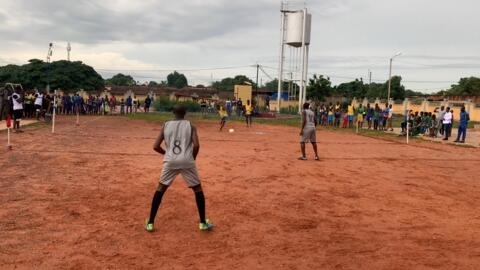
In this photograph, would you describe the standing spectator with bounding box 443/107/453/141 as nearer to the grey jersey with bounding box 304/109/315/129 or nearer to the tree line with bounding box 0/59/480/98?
the grey jersey with bounding box 304/109/315/129

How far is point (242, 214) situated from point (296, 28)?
4635 centimetres

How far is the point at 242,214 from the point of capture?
8047 millimetres

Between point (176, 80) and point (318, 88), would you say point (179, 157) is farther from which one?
point (176, 80)

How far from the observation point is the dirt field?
6039 millimetres

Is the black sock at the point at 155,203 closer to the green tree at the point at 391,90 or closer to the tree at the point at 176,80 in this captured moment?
the green tree at the point at 391,90

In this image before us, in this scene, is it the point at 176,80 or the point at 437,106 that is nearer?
the point at 437,106

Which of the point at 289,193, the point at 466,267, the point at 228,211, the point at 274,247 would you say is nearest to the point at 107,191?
the point at 228,211

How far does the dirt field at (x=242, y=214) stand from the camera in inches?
238

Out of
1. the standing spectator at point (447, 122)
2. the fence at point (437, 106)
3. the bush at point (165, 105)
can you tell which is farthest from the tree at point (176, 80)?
the standing spectator at point (447, 122)

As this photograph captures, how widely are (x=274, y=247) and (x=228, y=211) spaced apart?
1893 mm

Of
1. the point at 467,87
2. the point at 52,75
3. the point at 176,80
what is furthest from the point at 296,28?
the point at 176,80

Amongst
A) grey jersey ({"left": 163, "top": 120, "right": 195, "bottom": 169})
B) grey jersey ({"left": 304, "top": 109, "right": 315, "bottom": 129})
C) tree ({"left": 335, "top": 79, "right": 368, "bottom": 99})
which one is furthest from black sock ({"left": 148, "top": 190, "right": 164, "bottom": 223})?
tree ({"left": 335, "top": 79, "right": 368, "bottom": 99})

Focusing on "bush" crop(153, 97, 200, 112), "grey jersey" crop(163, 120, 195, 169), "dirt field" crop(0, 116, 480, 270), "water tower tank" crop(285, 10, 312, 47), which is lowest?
"dirt field" crop(0, 116, 480, 270)

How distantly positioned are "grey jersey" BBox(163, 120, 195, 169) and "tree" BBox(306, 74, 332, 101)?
53538 millimetres
